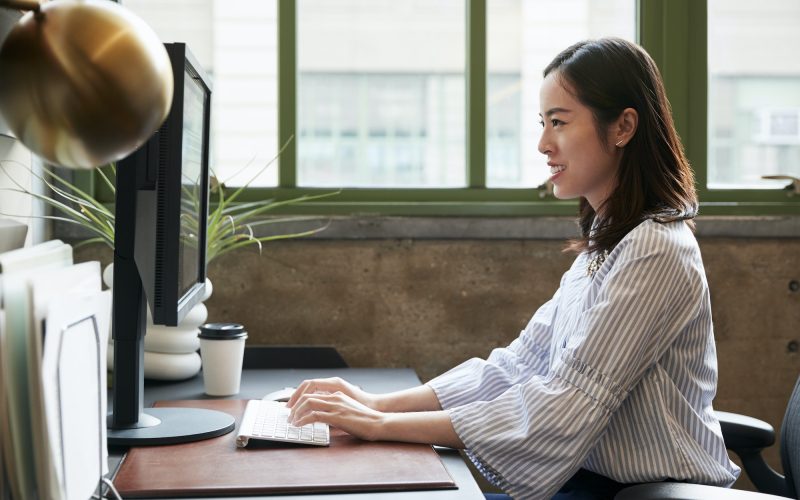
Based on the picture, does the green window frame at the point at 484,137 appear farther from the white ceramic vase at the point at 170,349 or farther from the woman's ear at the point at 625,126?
the woman's ear at the point at 625,126

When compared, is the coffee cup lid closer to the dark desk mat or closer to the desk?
the desk

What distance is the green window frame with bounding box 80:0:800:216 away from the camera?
244 centimetres

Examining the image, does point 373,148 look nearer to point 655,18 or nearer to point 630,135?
point 655,18

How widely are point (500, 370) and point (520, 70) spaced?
118 cm

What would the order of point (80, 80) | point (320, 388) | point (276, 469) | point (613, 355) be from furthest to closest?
point (320, 388) → point (613, 355) → point (276, 469) → point (80, 80)

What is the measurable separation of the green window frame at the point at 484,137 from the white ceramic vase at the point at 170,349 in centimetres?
61

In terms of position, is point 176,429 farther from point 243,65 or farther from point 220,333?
point 243,65

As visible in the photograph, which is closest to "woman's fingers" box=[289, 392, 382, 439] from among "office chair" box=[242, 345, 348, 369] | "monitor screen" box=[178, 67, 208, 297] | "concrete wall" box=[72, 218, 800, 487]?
"monitor screen" box=[178, 67, 208, 297]

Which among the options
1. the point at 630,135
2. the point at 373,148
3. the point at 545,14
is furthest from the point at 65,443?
the point at 545,14

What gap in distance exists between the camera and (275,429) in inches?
52.6

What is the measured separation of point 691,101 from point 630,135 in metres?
1.17

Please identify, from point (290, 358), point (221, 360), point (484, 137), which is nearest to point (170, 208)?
point (221, 360)

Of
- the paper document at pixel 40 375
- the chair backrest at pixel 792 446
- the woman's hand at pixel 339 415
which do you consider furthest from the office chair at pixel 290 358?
the paper document at pixel 40 375

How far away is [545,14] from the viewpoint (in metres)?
2.59
